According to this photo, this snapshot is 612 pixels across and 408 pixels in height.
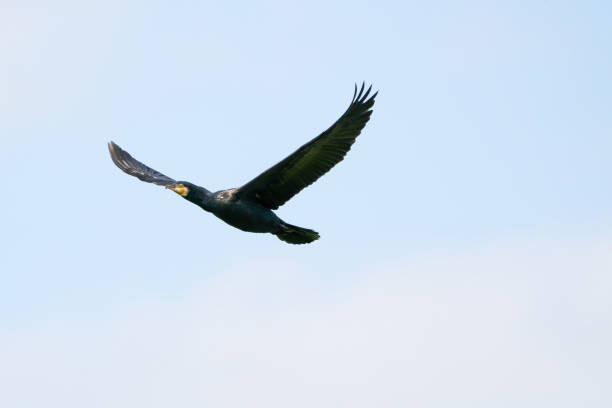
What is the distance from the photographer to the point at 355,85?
20.1 metres

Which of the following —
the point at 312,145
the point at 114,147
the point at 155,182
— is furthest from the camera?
the point at 114,147

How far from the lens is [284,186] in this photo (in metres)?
21.0

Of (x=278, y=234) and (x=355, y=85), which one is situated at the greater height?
(x=355, y=85)

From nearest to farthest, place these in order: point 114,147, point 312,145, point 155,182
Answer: point 312,145 → point 155,182 → point 114,147

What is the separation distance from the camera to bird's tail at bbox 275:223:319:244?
2106cm

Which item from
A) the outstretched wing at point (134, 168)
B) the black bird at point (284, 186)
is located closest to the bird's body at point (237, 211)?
the black bird at point (284, 186)

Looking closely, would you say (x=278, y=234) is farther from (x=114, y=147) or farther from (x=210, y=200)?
(x=114, y=147)

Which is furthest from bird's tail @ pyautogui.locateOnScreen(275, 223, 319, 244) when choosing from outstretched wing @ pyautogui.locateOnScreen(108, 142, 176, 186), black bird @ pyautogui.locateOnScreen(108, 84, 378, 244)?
outstretched wing @ pyautogui.locateOnScreen(108, 142, 176, 186)

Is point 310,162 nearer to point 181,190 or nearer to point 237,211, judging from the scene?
point 237,211

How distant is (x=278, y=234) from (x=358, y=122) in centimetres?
279

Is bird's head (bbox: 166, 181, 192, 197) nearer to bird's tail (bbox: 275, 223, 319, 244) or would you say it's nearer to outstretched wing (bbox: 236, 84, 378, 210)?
outstretched wing (bbox: 236, 84, 378, 210)

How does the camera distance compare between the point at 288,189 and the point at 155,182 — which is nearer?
the point at 288,189

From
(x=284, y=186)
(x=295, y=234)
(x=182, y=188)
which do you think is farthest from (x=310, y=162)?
(x=182, y=188)

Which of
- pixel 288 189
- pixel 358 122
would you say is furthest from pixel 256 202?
pixel 358 122
